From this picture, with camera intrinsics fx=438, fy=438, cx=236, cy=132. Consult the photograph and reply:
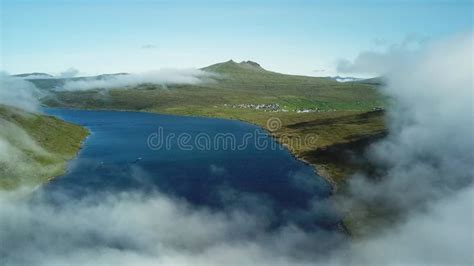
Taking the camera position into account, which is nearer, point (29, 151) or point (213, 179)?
point (213, 179)

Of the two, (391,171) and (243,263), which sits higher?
(391,171)

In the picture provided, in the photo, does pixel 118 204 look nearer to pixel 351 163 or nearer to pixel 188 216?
pixel 188 216

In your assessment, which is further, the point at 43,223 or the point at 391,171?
the point at 391,171

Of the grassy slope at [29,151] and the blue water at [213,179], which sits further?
the grassy slope at [29,151]

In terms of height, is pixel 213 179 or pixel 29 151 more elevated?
pixel 29 151

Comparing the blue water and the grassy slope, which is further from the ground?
the grassy slope

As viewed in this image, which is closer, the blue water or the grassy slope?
the blue water

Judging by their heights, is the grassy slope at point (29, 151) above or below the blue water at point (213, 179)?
above

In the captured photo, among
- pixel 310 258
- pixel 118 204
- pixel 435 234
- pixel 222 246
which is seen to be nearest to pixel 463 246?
pixel 435 234
